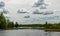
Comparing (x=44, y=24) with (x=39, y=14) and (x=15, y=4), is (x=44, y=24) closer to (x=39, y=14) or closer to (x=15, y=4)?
(x=39, y=14)

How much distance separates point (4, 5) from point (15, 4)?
0.24 metres

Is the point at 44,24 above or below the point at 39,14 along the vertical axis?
below

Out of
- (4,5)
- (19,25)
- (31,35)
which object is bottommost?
(31,35)

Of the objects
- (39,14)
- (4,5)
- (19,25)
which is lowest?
(19,25)

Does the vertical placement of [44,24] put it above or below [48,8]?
below

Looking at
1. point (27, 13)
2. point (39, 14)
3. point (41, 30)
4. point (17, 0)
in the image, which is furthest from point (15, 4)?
point (41, 30)

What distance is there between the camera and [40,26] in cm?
353

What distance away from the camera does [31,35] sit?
3.55 metres

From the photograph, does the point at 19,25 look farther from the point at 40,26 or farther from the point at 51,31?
the point at 51,31

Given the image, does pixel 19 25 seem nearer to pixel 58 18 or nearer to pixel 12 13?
pixel 12 13

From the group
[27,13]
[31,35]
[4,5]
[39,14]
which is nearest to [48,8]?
[39,14]

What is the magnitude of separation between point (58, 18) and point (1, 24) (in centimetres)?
124

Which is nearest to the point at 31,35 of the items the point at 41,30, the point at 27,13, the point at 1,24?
the point at 41,30

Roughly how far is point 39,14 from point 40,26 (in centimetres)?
26
